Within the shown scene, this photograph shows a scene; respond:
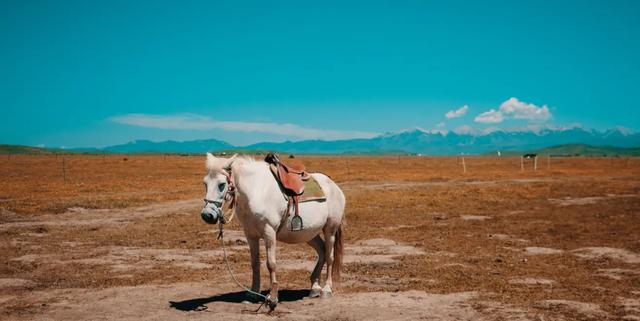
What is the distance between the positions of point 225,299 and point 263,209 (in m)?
2.22

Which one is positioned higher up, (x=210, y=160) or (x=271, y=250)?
(x=210, y=160)

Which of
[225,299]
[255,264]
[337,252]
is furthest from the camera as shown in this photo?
[337,252]

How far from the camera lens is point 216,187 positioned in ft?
25.4

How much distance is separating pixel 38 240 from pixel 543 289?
1543cm

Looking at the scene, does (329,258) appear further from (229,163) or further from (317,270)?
(229,163)

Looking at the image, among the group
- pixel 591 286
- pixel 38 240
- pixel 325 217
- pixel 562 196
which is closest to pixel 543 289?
pixel 591 286

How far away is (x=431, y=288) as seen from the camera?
33.6 ft

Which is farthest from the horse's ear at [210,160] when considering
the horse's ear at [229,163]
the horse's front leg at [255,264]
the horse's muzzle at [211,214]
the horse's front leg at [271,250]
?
the horse's front leg at [255,264]

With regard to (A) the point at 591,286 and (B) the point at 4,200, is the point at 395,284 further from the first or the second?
(B) the point at 4,200

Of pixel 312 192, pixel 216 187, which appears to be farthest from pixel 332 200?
pixel 216 187

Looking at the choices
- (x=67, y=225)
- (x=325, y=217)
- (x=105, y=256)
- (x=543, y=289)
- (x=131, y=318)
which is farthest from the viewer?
(x=67, y=225)

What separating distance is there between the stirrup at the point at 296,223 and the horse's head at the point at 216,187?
1.35 metres

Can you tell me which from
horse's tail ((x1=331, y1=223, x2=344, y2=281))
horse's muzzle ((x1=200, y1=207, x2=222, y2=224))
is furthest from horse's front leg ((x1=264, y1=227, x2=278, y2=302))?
horse's tail ((x1=331, y1=223, x2=344, y2=281))

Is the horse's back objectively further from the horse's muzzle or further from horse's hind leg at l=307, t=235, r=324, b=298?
the horse's muzzle
